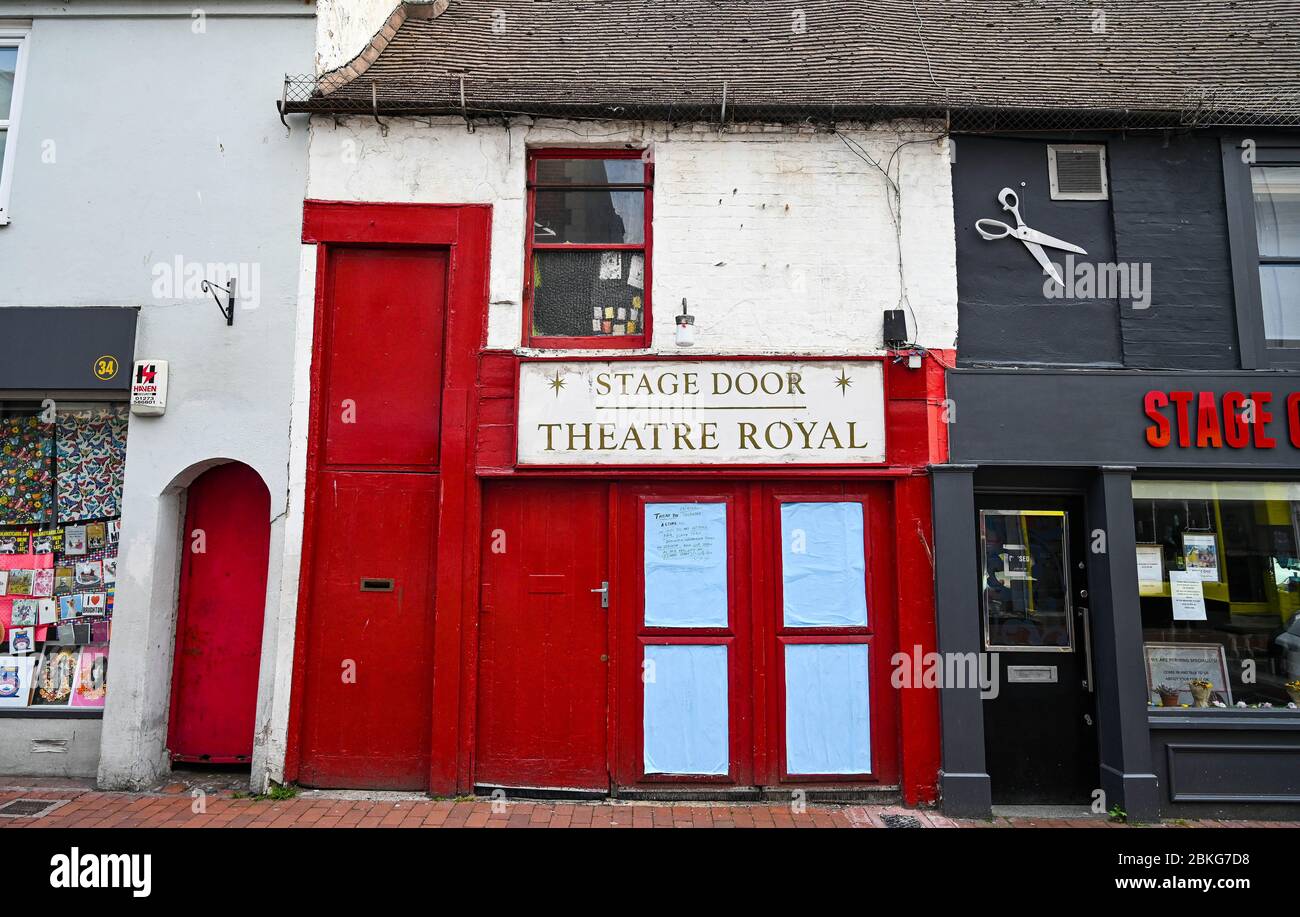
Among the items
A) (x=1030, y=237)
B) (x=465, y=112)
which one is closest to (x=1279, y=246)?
(x=1030, y=237)

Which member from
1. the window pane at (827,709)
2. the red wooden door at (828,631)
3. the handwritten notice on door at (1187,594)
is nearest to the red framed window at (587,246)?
the red wooden door at (828,631)

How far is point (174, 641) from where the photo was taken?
6.52m

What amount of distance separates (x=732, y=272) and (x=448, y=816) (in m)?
4.79

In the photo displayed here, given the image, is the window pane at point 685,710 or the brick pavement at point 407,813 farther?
the window pane at point 685,710

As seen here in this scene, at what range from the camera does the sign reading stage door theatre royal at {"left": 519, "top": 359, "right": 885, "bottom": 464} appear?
20.4 ft

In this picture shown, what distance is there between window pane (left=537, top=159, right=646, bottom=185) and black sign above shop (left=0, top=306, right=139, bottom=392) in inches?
144

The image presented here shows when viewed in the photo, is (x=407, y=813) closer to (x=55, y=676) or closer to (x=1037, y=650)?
(x=55, y=676)

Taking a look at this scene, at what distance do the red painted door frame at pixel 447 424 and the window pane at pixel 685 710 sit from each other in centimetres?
148

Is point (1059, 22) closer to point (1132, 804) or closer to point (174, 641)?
point (1132, 804)

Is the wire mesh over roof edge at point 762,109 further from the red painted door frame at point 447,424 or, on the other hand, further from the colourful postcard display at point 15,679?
the colourful postcard display at point 15,679

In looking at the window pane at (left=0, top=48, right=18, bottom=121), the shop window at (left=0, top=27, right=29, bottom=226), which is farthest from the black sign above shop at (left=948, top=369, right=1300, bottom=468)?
the window pane at (left=0, top=48, right=18, bottom=121)

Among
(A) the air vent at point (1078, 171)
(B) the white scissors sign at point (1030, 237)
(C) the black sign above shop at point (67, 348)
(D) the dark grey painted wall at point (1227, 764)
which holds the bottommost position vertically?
(D) the dark grey painted wall at point (1227, 764)

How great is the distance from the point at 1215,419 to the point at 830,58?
15.0 ft

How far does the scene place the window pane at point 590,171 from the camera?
673 centimetres
